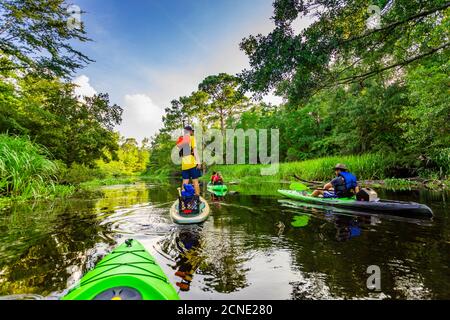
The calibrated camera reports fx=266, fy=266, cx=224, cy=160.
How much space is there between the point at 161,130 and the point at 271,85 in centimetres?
2985

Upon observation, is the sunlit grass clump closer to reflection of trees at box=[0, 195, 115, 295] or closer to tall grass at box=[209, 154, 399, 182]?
reflection of trees at box=[0, 195, 115, 295]

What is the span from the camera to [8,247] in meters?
4.53

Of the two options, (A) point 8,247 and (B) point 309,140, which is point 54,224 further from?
(B) point 309,140

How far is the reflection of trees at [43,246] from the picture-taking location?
319 cm

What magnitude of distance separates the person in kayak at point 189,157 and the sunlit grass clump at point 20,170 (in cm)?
584

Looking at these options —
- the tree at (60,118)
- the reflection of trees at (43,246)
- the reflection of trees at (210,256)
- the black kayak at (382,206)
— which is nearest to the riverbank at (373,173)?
the black kayak at (382,206)

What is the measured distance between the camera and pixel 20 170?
9.09 meters

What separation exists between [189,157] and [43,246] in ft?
12.5

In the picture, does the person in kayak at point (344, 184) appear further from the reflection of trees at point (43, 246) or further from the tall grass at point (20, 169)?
the tall grass at point (20, 169)

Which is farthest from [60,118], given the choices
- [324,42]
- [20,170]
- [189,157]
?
[324,42]

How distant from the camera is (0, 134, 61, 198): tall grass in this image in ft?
28.6

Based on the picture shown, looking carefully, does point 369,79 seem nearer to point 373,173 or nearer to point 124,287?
point 373,173

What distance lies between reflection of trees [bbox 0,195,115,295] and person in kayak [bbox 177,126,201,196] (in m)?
2.48
